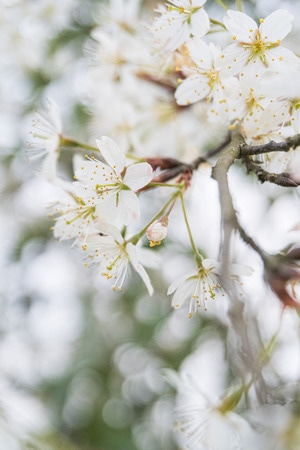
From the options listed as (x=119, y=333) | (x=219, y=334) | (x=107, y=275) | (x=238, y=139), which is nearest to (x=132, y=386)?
(x=119, y=333)

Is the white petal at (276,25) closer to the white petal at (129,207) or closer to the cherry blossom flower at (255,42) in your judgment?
the cherry blossom flower at (255,42)

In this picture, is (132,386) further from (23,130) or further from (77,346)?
(23,130)

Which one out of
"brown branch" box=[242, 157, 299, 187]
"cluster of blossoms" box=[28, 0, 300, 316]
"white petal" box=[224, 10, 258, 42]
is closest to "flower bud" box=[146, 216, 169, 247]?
"cluster of blossoms" box=[28, 0, 300, 316]

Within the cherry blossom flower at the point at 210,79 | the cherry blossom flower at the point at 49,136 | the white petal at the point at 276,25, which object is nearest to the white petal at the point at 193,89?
the cherry blossom flower at the point at 210,79

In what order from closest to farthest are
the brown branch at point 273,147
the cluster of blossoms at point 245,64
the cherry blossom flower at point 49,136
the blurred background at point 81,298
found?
the brown branch at point 273,147, the cluster of blossoms at point 245,64, the cherry blossom flower at point 49,136, the blurred background at point 81,298

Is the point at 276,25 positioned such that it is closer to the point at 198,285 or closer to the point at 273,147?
the point at 273,147

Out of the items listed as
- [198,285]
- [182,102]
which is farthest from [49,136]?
[198,285]
